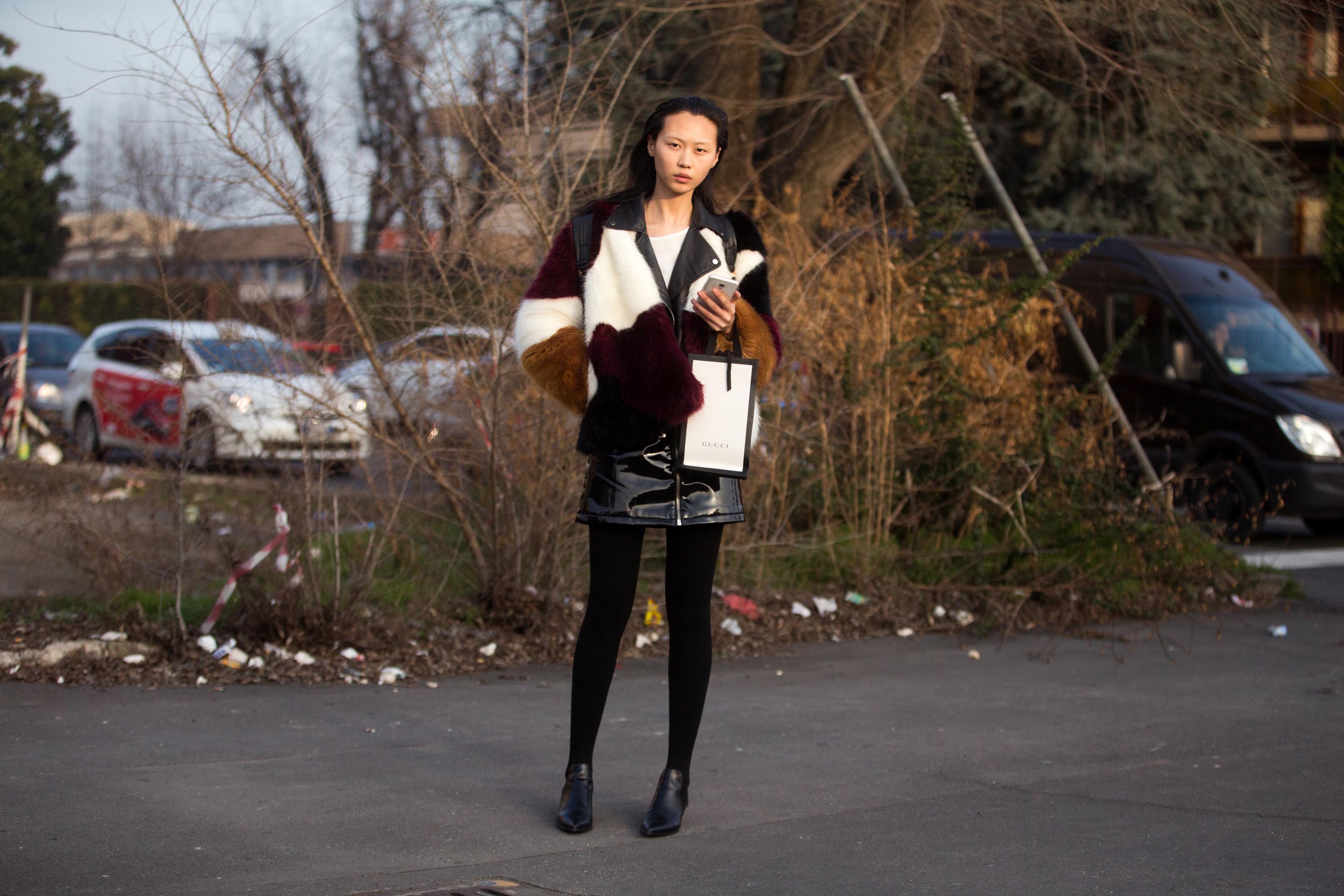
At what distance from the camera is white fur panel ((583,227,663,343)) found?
3.46m

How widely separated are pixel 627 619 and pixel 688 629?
0.55 feet

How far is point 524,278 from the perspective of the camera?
237 inches

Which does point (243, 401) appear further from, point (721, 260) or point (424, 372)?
point (721, 260)

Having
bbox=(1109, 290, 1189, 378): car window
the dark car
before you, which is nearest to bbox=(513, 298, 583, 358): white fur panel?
bbox=(1109, 290, 1189, 378): car window

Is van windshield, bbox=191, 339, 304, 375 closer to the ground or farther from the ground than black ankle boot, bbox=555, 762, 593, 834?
farther from the ground

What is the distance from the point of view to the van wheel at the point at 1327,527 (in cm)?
1129

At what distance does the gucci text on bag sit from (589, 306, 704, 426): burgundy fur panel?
0.04 metres

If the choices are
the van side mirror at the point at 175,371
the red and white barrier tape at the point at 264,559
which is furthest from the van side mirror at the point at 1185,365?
the van side mirror at the point at 175,371

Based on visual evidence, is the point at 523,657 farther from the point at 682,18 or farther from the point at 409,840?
the point at 682,18

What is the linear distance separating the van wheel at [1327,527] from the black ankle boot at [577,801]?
30.8 feet

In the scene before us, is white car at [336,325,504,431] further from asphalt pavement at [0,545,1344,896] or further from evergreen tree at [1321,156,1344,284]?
evergreen tree at [1321,156,1344,284]

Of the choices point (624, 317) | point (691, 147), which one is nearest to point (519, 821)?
point (624, 317)

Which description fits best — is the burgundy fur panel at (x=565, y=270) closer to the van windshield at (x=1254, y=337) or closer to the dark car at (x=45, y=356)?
the van windshield at (x=1254, y=337)

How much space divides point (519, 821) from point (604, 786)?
1.36 ft
